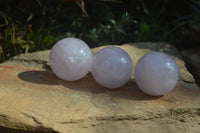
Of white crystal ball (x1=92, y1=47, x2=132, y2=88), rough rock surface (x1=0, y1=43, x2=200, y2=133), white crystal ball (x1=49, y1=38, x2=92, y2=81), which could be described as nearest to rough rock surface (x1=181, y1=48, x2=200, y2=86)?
rough rock surface (x1=0, y1=43, x2=200, y2=133)

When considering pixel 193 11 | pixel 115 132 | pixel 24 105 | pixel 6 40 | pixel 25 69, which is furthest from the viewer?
pixel 193 11

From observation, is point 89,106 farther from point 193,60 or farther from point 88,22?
point 88,22

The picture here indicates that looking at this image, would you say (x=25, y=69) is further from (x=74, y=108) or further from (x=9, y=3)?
(x=9, y=3)

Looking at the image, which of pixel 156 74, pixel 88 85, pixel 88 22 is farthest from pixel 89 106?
pixel 88 22

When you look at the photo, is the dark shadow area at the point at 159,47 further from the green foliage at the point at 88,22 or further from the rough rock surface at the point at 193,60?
the green foliage at the point at 88,22

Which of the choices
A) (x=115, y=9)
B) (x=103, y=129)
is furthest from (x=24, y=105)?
(x=115, y=9)

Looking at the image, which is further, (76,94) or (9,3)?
(9,3)

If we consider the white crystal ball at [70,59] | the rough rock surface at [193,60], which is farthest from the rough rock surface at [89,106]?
the rough rock surface at [193,60]
